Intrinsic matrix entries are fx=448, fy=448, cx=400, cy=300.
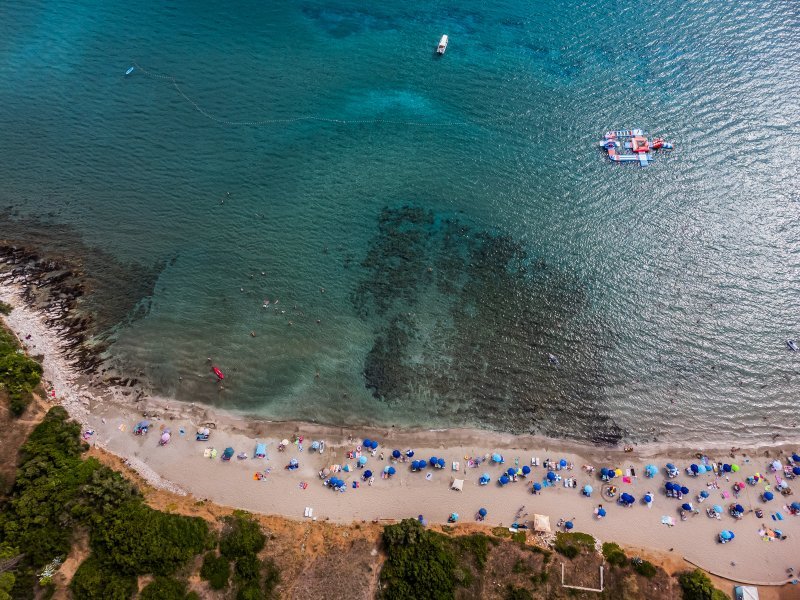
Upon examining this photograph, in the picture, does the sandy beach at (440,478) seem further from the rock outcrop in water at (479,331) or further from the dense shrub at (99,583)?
the dense shrub at (99,583)

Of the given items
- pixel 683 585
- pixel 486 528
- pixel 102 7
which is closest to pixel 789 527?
pixel 683 585

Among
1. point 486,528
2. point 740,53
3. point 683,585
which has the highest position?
point 740,53

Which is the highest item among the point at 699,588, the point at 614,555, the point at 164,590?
the point at 614,555

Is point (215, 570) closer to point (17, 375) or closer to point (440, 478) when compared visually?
point (440, 478)

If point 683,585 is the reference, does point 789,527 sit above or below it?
above

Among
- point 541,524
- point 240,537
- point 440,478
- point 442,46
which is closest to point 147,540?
point 240,537

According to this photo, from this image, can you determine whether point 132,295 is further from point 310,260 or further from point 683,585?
point 683,585
